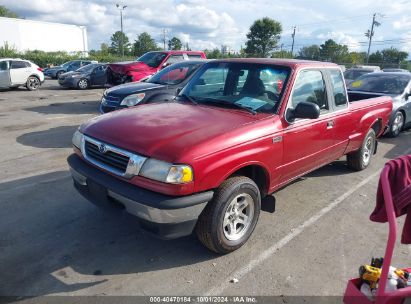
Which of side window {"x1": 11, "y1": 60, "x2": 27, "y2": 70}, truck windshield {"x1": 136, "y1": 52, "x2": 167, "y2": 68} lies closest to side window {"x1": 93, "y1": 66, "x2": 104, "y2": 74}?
side window {"x1": 11, "y1": 60, "x2": 27, "y2": 70}

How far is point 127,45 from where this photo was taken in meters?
103

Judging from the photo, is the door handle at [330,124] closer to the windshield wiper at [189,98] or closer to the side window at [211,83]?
the side window at [211,83]

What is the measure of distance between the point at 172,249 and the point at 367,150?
13.8 ft

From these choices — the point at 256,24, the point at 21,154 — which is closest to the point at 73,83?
the point at 21,154

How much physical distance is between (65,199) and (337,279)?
3.42 metres

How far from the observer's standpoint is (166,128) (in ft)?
10.9

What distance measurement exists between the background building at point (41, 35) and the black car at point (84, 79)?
1593 inches

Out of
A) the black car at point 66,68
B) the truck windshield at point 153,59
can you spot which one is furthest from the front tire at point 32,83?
the black car at point 66,68

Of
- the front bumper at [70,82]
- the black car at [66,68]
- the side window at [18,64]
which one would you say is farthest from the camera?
the black car at [66,68]

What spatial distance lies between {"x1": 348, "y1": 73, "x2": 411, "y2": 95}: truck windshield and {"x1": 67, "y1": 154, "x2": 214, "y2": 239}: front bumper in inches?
303

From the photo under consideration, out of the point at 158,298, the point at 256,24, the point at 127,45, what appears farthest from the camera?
the point at 127,45

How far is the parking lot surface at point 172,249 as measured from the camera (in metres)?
3.01

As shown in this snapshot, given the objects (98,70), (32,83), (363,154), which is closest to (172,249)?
(363,154)

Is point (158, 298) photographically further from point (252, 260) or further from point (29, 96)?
point (29, 96)
